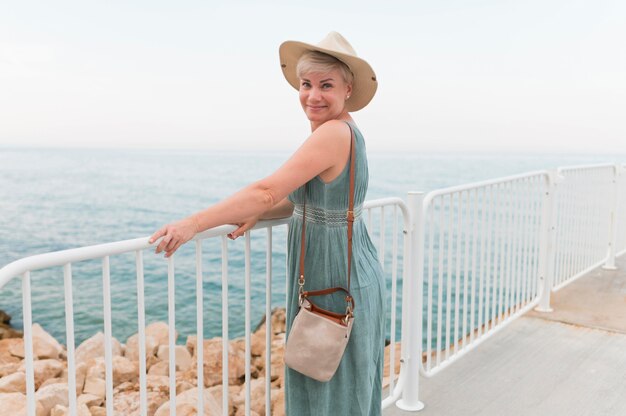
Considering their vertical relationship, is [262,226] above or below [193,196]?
above

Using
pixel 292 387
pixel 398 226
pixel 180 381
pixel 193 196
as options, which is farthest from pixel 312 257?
pixel 193 196

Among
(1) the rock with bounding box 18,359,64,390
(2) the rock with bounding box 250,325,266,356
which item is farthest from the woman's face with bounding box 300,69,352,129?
(1) the rock with bounding box 18,359,64,390

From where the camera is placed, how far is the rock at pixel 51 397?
434 centimetres

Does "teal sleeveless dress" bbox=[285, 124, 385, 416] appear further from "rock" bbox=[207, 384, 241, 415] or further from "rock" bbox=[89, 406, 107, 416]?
"rock" bbox=[89, 406, 107, 416]

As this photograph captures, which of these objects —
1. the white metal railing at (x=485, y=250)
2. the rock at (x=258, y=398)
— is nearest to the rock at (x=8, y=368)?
the rock at (x=258, y=398)

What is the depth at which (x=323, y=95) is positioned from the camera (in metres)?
1.94

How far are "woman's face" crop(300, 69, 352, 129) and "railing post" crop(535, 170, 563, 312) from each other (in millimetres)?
3250

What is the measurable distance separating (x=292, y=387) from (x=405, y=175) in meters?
51.7

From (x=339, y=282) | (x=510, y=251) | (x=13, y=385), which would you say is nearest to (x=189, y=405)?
(x=13, y=385)

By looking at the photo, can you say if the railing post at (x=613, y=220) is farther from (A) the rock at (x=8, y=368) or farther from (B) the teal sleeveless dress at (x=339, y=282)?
(A) the rock at (x=8, y=368)

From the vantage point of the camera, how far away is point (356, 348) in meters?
2.06

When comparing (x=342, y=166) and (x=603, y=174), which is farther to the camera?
(x=603, y=174)

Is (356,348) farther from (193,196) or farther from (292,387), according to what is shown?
(193,196)

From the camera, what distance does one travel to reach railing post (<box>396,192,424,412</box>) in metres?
3.03
